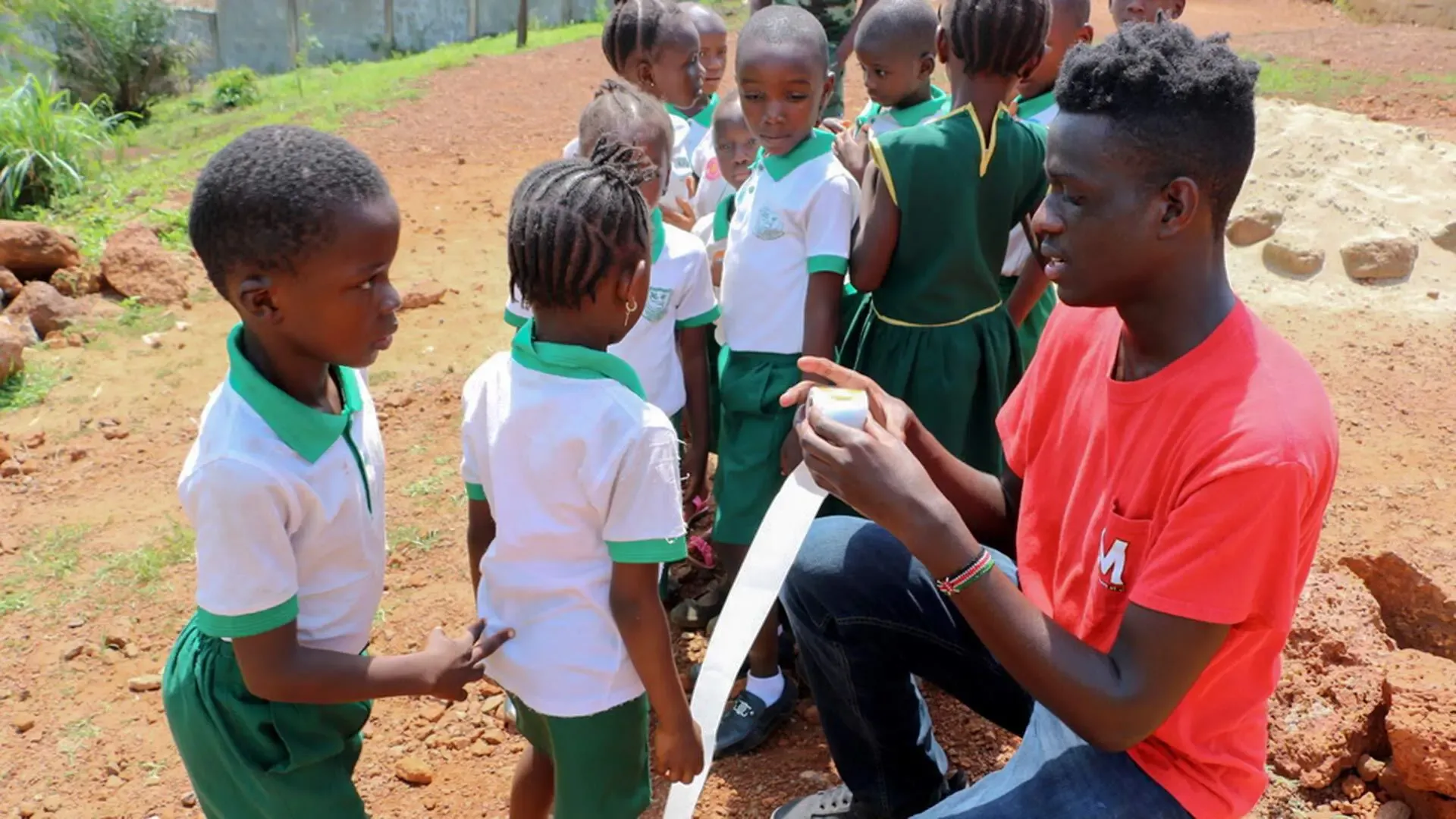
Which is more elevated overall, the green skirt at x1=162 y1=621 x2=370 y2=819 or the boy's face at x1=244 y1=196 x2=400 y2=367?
the boy's face at x1=244 y1=196 x2=400 y2=367

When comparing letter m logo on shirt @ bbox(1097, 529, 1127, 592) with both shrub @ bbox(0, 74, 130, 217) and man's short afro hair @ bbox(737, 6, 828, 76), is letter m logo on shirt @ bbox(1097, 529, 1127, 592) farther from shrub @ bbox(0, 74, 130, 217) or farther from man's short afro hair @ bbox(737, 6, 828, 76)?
shrub @ bbox(0, 74, 130, 217)

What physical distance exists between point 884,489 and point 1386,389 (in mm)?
3705

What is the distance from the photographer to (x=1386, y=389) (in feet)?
14.9

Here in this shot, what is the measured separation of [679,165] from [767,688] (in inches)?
75.3

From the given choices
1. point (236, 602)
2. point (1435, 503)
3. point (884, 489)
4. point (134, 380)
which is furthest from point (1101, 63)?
point (134, 380)

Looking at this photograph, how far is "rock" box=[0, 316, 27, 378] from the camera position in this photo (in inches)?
200

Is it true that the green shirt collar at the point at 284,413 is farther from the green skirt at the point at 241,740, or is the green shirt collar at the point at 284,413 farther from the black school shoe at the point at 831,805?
the black school shoe at the point at 831,805

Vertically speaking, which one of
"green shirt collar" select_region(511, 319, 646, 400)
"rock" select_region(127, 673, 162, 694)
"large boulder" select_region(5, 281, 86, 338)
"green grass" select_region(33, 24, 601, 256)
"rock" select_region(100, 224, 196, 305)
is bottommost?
"green grass" select_region(33, 24, 601, 256)

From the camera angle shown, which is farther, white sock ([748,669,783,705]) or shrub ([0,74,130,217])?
shrub ([0,74,130,217])

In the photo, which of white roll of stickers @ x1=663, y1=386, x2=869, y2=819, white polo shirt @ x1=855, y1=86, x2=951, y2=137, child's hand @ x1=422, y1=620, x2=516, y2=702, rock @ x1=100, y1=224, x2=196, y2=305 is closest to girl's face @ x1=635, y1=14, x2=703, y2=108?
white polo shirt @ x1=855, y1=86, x2=951, y2=137

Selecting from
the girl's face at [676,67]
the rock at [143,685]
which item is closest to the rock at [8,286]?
the rock at [143,685]

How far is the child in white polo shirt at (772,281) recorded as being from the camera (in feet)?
9.12

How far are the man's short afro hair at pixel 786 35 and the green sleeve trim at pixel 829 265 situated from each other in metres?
0.57

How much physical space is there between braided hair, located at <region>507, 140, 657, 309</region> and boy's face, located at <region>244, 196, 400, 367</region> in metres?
0.22
